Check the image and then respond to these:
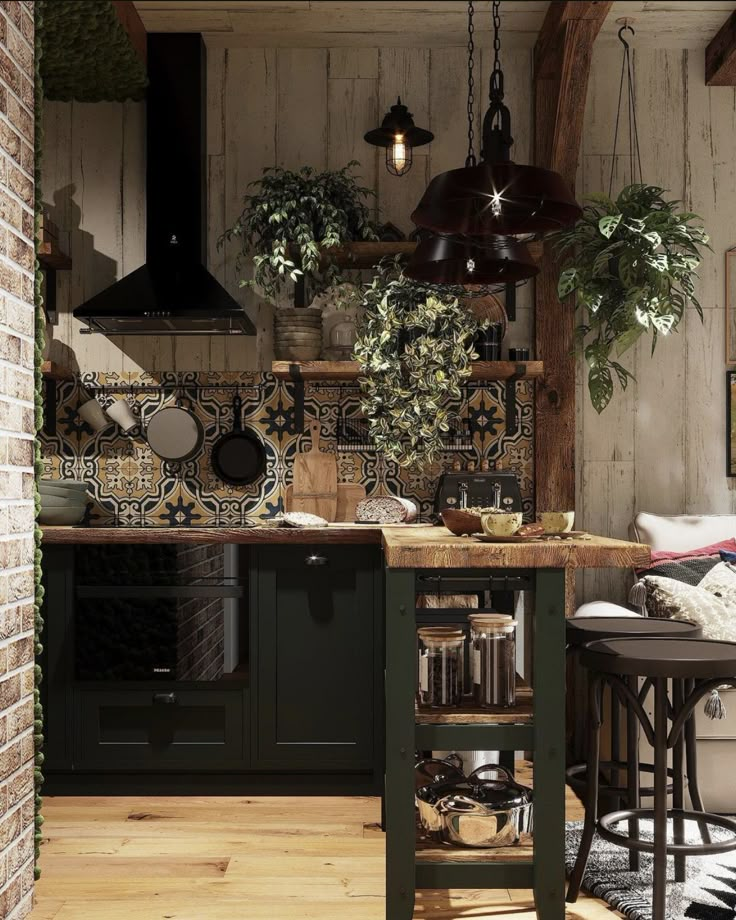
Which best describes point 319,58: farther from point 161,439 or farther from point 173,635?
point 173,635

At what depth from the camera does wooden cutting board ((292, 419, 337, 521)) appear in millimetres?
4121

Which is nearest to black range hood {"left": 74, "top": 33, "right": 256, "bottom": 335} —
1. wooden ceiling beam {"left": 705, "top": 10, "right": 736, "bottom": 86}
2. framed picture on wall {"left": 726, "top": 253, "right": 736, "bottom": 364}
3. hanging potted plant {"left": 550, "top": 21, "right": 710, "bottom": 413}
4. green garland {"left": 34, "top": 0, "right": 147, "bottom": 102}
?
green garland {"left": 34, "top": 0, "right": 147, "bottom": 102}

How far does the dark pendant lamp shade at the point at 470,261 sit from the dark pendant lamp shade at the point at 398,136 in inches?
57.3

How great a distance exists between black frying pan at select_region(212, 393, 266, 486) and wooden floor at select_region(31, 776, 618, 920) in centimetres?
143

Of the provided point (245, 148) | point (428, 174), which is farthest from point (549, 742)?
point (245, 148)

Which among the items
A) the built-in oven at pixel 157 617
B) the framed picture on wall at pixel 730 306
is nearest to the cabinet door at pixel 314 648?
the built-in oven at pixel 157 617

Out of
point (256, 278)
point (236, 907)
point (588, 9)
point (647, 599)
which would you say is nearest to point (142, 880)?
point (236, 907)

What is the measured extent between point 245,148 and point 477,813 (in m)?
3.23

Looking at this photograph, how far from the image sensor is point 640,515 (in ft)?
13.3

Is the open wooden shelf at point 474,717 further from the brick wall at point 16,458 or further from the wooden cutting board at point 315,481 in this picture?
the wooden cutting board at point 315,481

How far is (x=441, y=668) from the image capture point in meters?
2.33

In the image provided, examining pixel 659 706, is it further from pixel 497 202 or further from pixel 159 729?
pixel 159 729

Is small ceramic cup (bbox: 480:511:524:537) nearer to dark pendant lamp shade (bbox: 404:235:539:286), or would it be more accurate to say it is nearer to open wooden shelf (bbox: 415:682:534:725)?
open wooden shelf (bbox: 415:682:534:725)

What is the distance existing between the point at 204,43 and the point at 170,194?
77 cm
